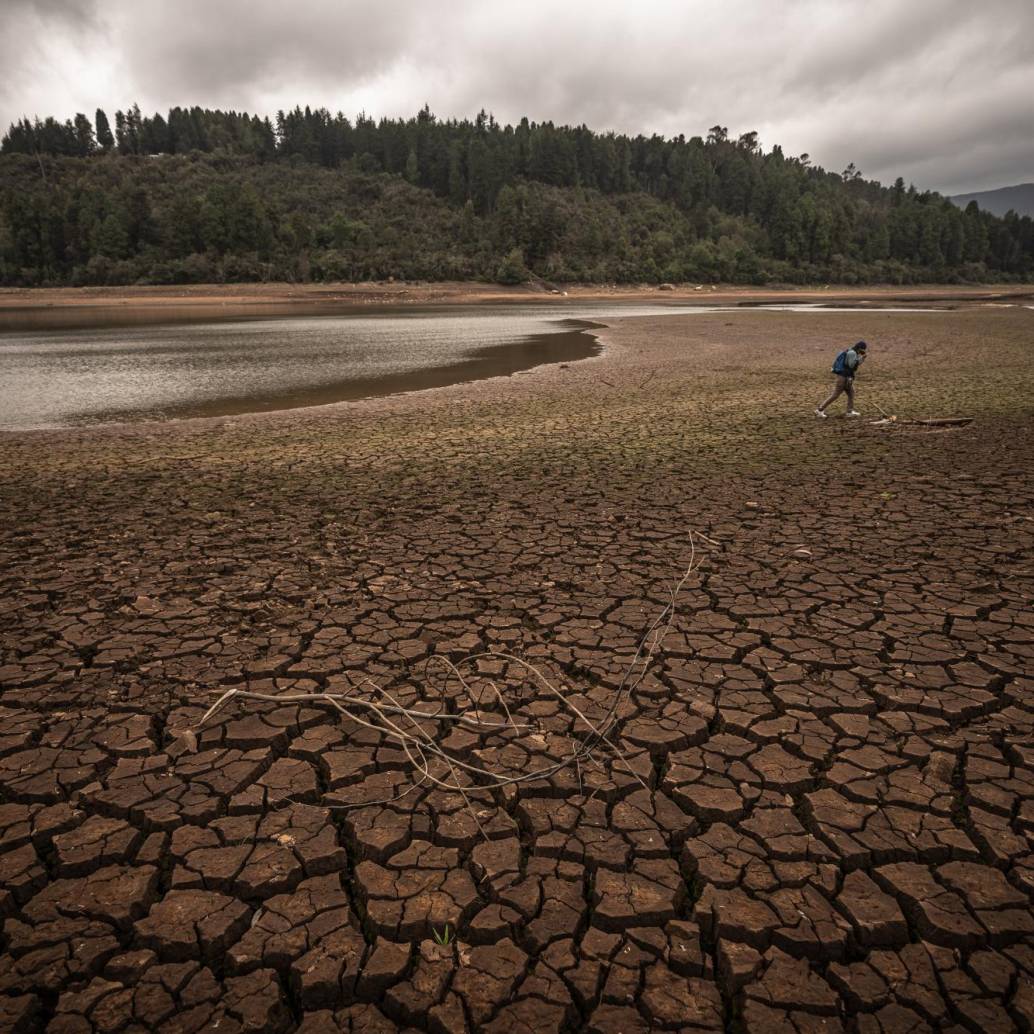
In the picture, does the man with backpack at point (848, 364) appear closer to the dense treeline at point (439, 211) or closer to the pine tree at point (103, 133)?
the dense treeline at point (439, 211)

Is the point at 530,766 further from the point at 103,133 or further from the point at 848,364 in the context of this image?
the point at 103,133

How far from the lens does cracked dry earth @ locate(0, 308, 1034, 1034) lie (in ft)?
7.96

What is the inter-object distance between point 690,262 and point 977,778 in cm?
12193

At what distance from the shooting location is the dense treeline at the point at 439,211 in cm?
9756

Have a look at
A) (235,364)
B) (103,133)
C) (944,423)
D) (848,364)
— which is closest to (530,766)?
(848,364)

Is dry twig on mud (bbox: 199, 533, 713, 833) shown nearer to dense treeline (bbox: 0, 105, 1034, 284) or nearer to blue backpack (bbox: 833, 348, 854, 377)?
blue backpack (bbox: 833, 348, 854, 377)

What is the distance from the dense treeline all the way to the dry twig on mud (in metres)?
94.7

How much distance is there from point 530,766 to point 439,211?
145m

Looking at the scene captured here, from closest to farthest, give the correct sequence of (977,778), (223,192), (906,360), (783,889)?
(783,889), (977,778), (906,360), (223,192)

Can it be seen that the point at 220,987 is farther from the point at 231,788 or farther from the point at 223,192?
the point at 223,192

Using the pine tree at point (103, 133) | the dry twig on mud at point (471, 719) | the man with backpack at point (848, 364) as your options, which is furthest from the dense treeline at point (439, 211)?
the dry twig on mud at point (471, 719)

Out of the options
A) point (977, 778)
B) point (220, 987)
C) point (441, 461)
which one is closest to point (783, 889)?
point (977, 778)

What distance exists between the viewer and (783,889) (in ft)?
9.14

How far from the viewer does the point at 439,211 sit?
132 meters
